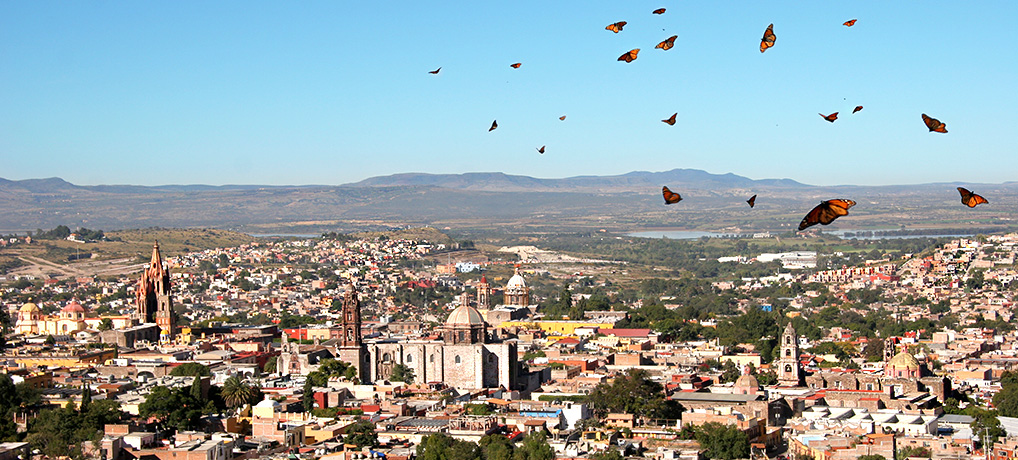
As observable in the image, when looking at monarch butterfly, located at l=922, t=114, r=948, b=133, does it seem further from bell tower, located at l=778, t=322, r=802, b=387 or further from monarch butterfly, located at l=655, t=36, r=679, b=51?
bell tower, located at l=778, t=322, r=802, b=387

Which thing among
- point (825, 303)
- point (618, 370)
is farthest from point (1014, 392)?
point (825, 303)

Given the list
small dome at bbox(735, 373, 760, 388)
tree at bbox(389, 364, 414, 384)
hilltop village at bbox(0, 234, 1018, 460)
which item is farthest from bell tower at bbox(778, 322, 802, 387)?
tree at bbox(389, 364, 414, 384)

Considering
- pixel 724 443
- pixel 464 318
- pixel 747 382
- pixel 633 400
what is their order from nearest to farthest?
pixel 724 443 < pixel 633 400 < pixel 747 382 < pixel 464 318

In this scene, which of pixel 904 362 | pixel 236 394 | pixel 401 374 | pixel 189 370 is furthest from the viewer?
pixel 904 362

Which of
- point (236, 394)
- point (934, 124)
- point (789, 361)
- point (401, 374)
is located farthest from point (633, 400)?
point (934, 124)

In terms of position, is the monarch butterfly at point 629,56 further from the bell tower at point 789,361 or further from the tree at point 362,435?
the bell tower at point 789,361

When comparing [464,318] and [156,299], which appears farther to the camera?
[156,299]

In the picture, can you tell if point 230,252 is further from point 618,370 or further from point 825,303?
point 618,370

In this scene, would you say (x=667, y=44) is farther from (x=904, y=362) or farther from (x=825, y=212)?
(x=904, y=362)
